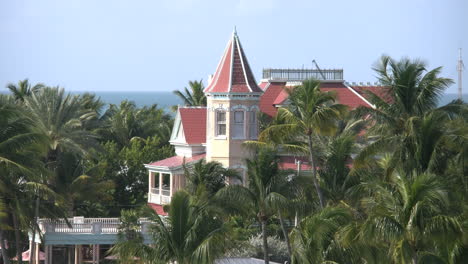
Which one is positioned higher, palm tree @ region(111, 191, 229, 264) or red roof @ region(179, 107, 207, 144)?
red roof @ region(179, 107, 207, 144)

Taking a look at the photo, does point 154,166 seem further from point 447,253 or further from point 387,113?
point 447,253

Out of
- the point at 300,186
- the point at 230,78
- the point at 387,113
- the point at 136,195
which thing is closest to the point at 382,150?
the point at 387,113

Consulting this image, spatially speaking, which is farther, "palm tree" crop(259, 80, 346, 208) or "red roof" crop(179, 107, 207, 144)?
"red roof" crop(179, 107, 207, 144)

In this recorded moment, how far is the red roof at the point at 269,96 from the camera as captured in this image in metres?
59.8

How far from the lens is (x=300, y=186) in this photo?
4144 cm

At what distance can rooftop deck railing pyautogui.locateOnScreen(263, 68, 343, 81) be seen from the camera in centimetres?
6194

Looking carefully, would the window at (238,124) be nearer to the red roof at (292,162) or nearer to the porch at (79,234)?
the red roof at (292,162)

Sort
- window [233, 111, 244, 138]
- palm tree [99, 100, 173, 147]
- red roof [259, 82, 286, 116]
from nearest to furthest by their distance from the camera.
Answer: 1. window [233, 111, 244, 138]
2. red roof [259, 82, 286, 116]
3. palm tree [99, 100, 173, 147]

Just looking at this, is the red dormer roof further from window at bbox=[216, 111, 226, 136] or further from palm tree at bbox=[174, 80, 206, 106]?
palm tree at bbox=[174, 80, 206, 106]

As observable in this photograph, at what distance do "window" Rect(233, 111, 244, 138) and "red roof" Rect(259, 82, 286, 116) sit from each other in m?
4.01

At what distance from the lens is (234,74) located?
55188mm

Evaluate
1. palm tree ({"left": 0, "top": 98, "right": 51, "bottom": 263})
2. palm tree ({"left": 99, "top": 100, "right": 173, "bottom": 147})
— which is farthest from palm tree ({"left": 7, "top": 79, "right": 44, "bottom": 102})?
palm tree ({"left": 0, "top": 98, "right": 51, "bottom": 263})

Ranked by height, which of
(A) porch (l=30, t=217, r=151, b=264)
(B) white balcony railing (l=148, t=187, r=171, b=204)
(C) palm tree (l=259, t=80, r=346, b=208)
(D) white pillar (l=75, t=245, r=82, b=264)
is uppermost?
(C) palm tree (l=259, t=80, r=346, b=208)

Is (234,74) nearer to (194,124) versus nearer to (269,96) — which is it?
(194,124)
